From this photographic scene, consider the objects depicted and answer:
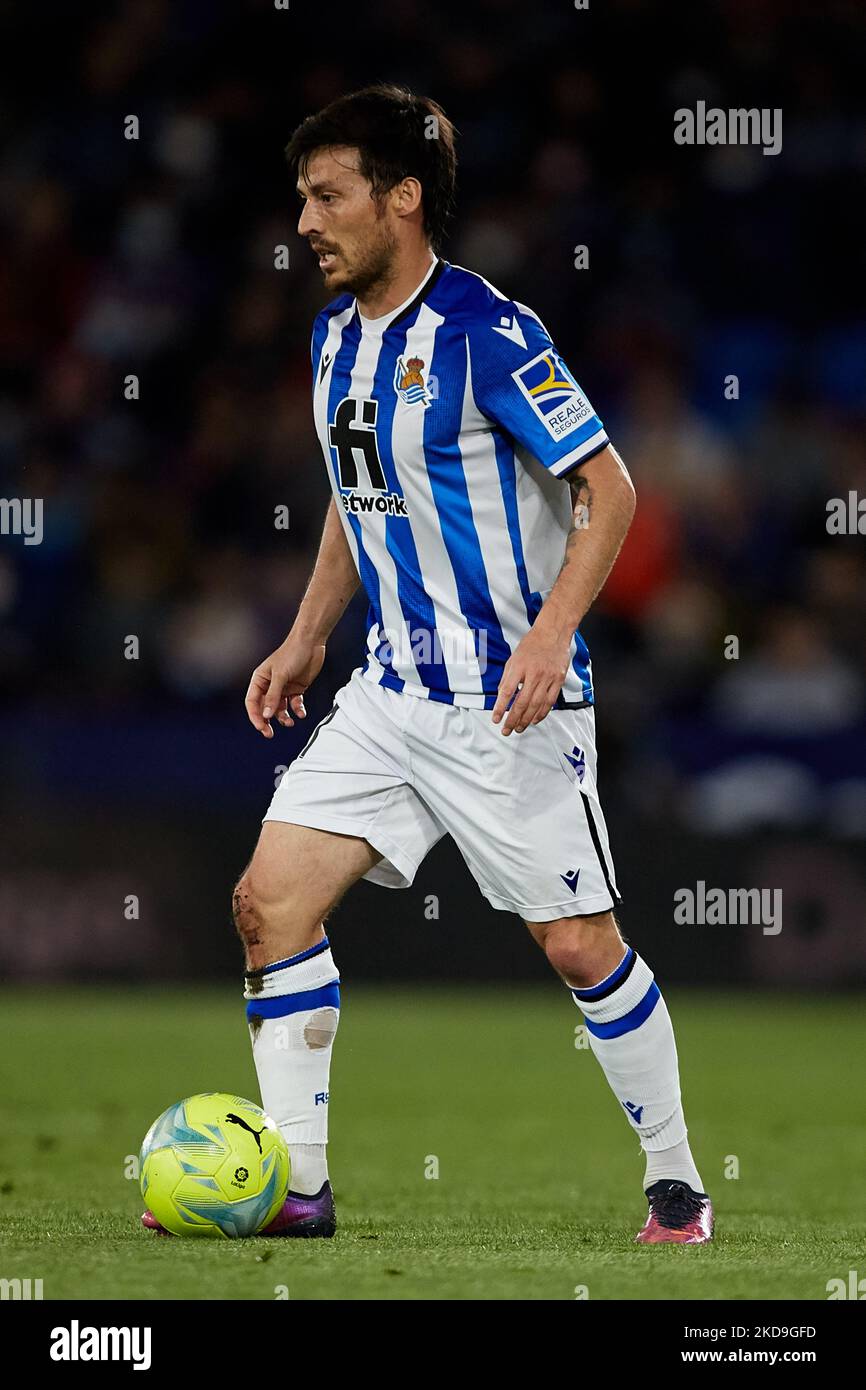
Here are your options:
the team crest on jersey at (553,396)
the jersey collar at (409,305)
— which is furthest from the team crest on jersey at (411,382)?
the team crest on jersey at (553,396)

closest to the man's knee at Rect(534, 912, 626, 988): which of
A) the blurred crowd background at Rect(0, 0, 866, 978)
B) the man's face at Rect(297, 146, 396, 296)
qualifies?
the man's face at Rect(297, 146, 396, 296)

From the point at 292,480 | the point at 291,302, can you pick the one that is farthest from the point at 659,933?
the point at 291,302

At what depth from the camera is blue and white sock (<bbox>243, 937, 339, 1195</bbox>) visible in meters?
4.71

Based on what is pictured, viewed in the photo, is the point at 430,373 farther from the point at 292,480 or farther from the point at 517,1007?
the point at 292,480

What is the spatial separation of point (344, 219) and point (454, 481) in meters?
0.66

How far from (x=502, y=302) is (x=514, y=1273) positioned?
2.18 m

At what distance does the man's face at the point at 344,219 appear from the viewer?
4.73 meters

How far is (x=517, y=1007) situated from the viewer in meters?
10.6

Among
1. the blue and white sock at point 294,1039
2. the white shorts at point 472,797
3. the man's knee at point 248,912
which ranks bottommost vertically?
the blue and white sock at point 294,1039

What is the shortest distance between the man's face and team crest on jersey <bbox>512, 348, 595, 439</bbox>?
1.54 feet

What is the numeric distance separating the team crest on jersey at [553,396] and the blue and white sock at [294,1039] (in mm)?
1295

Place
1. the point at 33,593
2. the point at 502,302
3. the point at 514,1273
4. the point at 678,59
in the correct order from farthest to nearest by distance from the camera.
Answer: the point at 678,59
the point at 33,593
the point at 502,302
the point at 514,1273

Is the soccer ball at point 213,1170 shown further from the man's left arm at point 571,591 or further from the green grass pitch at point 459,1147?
the man's left arm at point 571,591

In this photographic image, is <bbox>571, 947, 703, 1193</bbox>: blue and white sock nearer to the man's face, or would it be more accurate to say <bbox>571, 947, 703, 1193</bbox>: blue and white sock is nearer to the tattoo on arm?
the tattoo on arm
